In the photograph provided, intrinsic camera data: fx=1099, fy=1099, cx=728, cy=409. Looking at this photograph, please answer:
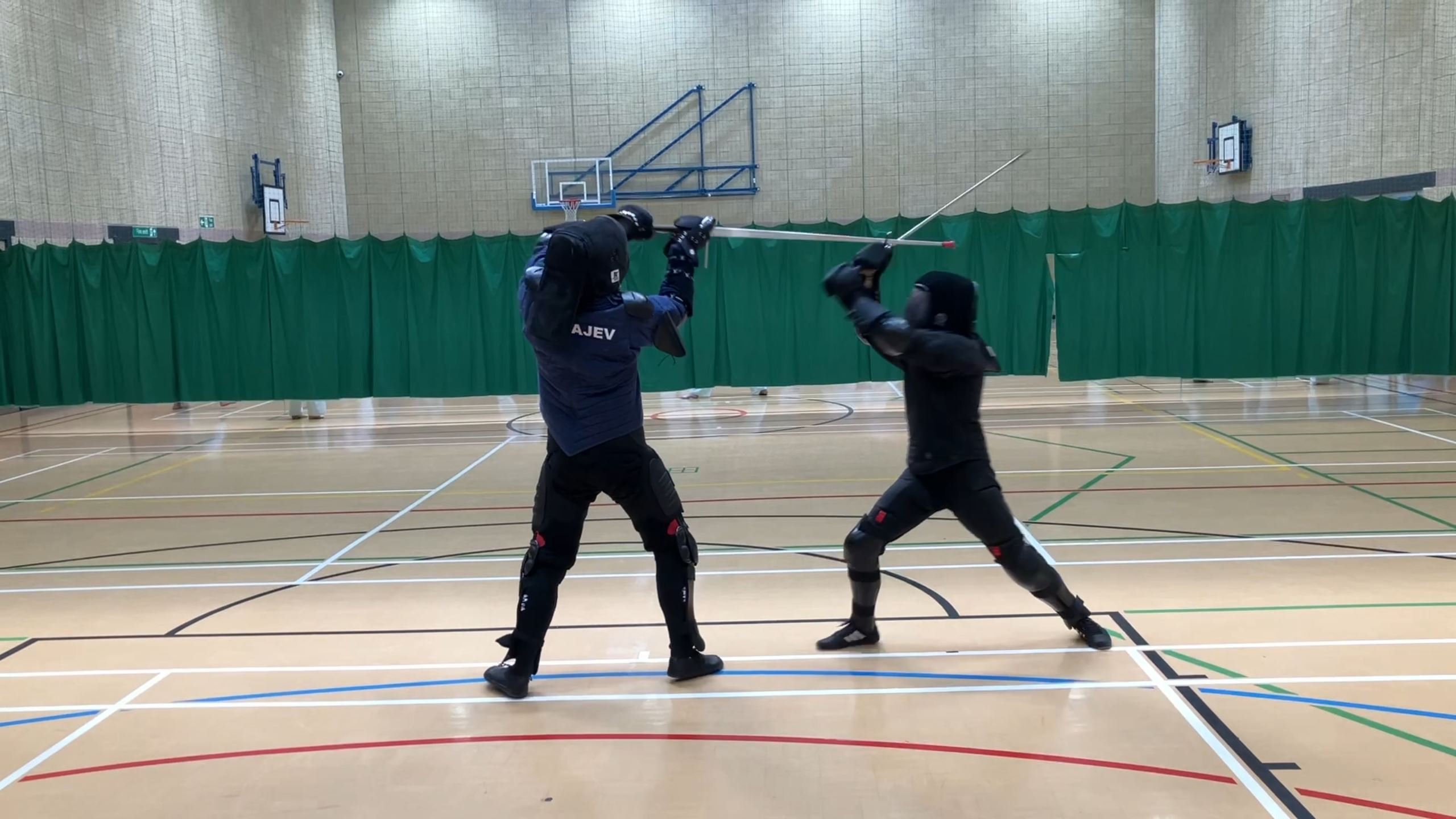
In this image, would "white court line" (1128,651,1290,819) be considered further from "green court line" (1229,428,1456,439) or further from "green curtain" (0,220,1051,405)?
"green curtain" (0,220,1051,405)

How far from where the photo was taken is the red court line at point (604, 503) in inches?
315

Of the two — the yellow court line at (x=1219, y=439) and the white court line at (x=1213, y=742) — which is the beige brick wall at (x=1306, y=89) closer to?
the yellow court line at (x=1219, y=439)

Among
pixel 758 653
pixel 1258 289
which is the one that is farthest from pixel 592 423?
pixel 1258 289

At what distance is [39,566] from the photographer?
6.79m

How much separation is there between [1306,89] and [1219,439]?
8324 mm

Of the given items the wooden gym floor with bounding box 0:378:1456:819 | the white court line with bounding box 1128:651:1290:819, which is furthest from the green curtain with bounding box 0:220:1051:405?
the white court line with bounding box 1128:651:1290:819

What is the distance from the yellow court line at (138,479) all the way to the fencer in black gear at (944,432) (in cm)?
722

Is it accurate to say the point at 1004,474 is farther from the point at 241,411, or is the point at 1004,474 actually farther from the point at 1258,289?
the point at 241,411

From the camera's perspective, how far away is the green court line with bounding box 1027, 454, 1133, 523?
24.2 feet

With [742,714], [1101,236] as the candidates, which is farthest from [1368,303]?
[742,714]

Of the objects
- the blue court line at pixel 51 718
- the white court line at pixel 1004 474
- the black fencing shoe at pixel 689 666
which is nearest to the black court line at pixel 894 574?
the black fencing shoe at pixel 689 666

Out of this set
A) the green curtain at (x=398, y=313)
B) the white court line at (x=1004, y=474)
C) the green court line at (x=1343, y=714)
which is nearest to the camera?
the green court line at (x=1343, y=714)

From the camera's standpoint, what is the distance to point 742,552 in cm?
665

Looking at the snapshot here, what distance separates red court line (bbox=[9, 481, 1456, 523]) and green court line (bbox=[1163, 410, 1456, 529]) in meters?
0.15
